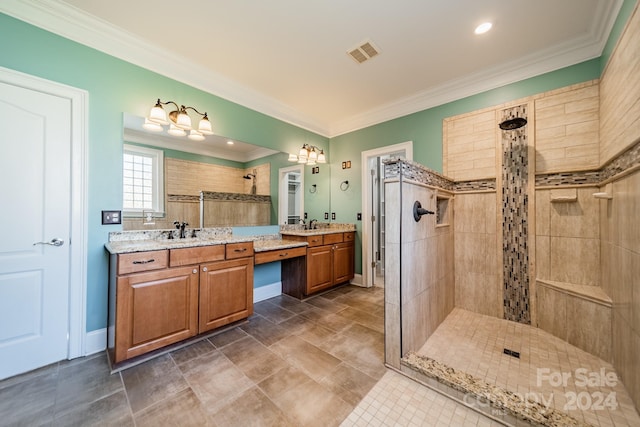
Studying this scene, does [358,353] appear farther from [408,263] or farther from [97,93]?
[97,93]

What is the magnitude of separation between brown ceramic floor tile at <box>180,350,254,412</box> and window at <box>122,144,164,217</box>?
143 cm

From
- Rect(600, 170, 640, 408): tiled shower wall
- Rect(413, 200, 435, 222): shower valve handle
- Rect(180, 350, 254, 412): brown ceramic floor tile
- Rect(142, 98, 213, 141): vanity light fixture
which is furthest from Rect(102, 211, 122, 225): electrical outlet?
Rect(600, 170, 640, 408): tiled shower wall

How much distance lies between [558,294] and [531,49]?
228 centimetres

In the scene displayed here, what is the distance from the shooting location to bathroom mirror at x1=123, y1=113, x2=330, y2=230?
84.4 inches

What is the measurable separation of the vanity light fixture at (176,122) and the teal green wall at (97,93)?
157 mm

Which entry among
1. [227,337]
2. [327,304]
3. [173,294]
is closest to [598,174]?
[327,304]

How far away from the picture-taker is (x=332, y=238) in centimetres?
338

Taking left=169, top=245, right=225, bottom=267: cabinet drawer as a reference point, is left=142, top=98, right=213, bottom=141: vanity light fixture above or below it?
above

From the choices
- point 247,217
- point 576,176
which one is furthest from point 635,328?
point 247,217

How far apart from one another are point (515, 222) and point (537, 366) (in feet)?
4.25

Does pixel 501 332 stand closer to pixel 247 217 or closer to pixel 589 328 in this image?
pixel 589 328

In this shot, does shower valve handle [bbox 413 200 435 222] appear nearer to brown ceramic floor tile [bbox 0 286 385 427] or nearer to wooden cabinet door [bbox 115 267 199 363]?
brown ceramic floor tile [bbox 0 286 385 427]

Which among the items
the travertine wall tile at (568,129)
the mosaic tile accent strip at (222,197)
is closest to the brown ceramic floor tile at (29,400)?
the mosaic tile accent strip at (222,197)

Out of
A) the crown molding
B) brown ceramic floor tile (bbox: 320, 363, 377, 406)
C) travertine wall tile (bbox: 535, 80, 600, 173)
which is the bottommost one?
brown ceramic floor tile (bbox: 320, 363, 377, 406)
